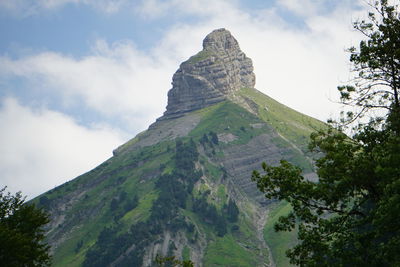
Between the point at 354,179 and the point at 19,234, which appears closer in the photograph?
the point at 354,179

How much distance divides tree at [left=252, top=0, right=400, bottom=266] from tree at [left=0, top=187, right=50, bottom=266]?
30.0 metres

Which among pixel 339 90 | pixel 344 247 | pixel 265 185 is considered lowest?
pixel 344 247

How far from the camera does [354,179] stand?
87.2 feet

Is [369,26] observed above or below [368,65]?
above

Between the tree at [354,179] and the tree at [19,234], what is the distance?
29975 mm

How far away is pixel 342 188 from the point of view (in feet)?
89.2

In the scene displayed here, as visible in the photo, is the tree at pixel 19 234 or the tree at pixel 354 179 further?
the tree at pixel 19 234

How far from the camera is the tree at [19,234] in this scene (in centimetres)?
4838

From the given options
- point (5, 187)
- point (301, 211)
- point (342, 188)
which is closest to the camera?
point (342, 188)

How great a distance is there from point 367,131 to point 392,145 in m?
4.59

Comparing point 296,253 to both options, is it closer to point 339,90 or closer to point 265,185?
point 265,185

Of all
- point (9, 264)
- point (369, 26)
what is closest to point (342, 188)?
point (369, 26)

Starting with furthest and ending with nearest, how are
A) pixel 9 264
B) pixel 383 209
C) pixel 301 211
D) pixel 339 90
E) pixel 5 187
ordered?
pixel 5 187, pixel 9 264, pixel 339 90, pixel 301 211, pixel 383 209

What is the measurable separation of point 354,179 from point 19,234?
36727 millimetres
